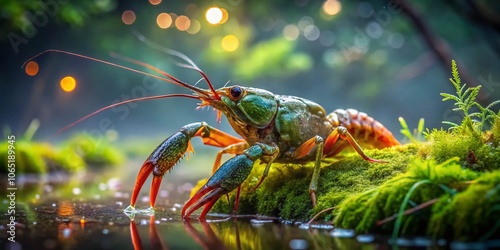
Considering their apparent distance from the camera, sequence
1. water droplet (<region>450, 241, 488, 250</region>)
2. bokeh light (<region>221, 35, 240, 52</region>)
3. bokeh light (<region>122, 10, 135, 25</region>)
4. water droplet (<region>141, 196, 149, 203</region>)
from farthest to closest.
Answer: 1. bokeh light (<region>221, 35, 240, 52</region>)
2. bokeh light (<region>122, 10, 135, 25</region>)
3. water droplet (<region>141, 196, 149, 203</region>)
4. water droplet (<region>450, 241, 488, 250</region>)

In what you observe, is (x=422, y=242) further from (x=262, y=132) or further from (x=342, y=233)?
(x=262, y=132)

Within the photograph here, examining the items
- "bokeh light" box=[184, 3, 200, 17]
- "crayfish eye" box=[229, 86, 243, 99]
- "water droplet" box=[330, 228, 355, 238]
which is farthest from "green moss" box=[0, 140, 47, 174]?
"water droplet" box=[330, 228, 355, 238]

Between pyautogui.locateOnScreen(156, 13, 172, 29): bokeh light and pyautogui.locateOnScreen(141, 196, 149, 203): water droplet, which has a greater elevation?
pyautogui.locateOnScreen(156, 13, 172, 29): bokeh light

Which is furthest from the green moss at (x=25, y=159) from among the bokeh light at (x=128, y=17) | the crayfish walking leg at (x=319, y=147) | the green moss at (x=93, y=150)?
the bokeh light at (x=128, y=17)

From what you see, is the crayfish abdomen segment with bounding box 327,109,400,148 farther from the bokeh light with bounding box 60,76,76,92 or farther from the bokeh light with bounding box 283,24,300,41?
the bokeh light with bounding box 60,76,76,92

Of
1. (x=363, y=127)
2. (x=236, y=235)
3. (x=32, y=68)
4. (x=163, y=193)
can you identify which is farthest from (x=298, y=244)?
(x=32, y=68)

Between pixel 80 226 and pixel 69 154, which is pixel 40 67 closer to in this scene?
pixel 69 154

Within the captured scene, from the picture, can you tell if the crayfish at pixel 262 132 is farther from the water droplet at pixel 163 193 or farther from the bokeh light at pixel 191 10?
the bokeh light at pixel 191 10
